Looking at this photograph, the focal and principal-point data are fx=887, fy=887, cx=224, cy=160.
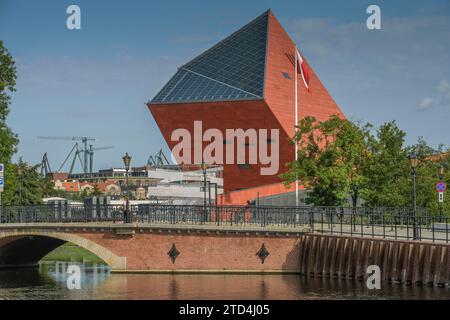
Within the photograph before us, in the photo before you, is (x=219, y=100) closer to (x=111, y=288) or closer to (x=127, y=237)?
A: (x=127, y=237)

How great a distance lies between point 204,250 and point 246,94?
3831cm

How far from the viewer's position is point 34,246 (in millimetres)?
60625

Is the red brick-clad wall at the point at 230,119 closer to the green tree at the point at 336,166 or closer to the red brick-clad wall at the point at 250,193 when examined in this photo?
the red brick-clad wall at the point at 250,193

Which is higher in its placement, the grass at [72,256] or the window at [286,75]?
the window at [286,75]

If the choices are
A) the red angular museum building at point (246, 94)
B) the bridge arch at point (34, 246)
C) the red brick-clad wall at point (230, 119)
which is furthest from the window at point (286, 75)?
the bridge arch at point (34, 246)

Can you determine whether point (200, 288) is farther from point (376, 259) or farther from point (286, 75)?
point (286, 75)

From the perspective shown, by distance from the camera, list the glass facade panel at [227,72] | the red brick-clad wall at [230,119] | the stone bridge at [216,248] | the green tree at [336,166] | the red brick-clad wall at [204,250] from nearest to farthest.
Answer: the stone bridge at [216,248], the red brick-clad wall at [204,250], the green tree at [336,166], the red brick-clad wall at [230,119], the glass facade panel at [227,72]

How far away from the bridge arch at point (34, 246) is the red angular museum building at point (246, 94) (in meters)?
24.6

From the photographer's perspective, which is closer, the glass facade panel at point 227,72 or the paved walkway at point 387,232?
the paved walkway at point 387,232

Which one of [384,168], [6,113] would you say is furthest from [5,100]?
[384,168]

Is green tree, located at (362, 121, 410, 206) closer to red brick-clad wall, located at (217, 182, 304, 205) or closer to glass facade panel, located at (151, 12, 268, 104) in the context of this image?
red brick-clad wall, located at (217, 182, 304, 205)

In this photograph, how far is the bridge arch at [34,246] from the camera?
5078cm
